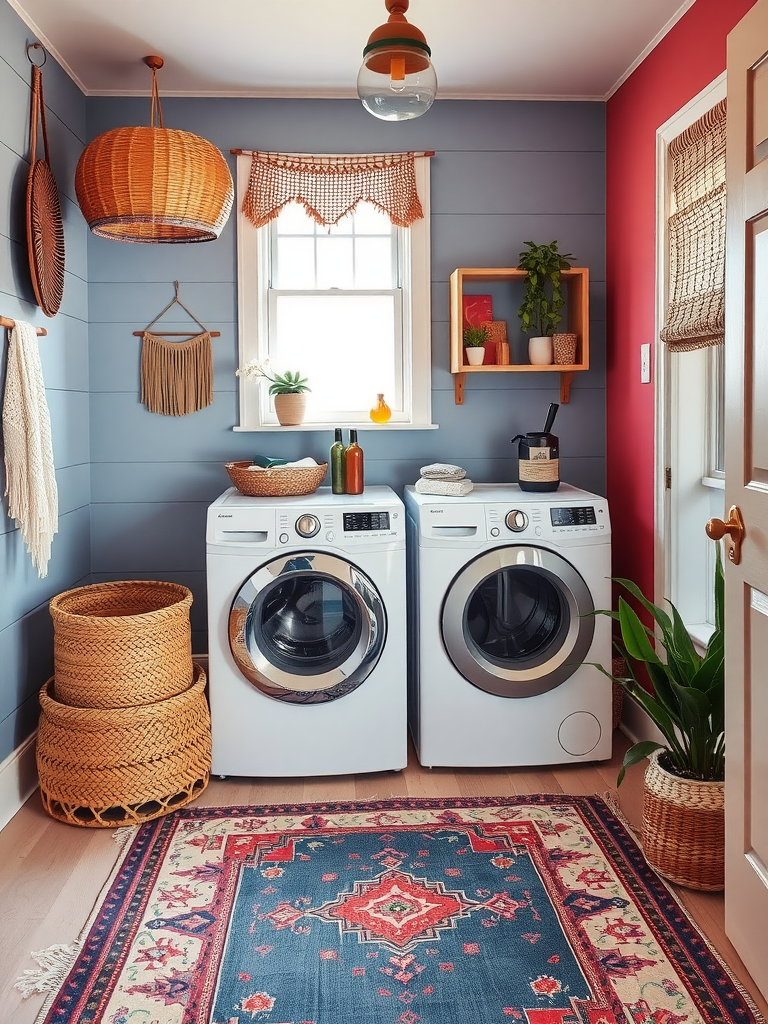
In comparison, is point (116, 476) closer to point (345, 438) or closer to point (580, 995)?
point (345, 438)

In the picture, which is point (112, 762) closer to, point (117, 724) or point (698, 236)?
point (117, 724)

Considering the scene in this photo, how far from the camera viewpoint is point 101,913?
2.16 metres

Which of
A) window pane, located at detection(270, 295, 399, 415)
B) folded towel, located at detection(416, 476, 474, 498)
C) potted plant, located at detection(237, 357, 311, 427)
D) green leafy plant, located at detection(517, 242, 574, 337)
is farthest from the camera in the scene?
window pane, located at detection(270, 295, 399, 415)

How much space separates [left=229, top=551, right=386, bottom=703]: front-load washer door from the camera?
2846 millimetres

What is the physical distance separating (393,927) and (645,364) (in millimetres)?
2010

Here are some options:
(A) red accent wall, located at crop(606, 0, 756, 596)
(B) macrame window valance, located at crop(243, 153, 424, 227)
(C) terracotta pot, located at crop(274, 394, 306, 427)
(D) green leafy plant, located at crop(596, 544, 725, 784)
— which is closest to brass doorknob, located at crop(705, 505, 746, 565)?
(D) green leafy plant, located at crop(596, 544, 725, 784)

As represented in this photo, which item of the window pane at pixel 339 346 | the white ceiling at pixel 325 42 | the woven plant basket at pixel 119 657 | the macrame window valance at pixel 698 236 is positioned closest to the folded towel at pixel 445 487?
the window pane at pixel 339 346

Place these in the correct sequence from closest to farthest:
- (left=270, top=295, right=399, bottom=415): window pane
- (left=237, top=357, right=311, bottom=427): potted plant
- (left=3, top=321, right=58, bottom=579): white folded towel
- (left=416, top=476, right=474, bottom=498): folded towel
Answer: (left=3, top=321, right=58, bottom=579): white folded towel → (left=416, top=476, right=474, bottom=498): folded towel → (left=237, top=357, right=311, bottom=427): potted plant → (left=270, top=295, right=399, bottom=415): window pane

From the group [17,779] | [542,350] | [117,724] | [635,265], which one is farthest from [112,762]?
[635,265]

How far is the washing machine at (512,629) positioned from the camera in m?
2.89

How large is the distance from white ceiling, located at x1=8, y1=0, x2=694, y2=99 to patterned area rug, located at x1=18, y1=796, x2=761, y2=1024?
247 centimetres

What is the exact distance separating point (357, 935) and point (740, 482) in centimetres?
135

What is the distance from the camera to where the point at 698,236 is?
259 centimetres

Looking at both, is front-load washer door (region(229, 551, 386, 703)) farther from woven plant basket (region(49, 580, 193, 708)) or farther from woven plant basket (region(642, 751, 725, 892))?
woven plant basket (region(642, 751, 725, 892))
